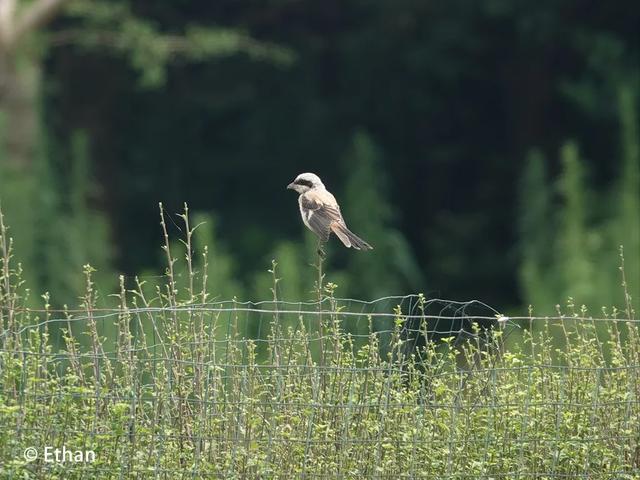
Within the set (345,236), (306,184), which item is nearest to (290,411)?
(345,236)

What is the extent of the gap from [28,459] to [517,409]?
2155 mm

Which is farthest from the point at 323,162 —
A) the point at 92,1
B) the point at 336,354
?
the point at 336,354

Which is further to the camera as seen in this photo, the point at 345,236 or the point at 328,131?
the point at 328,131

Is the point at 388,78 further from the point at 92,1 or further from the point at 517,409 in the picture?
the point at 517,409

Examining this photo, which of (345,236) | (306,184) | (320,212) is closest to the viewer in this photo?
(345,236)

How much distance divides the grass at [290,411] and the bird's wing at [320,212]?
131 cm

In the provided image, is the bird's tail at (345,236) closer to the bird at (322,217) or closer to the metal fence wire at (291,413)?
the bird at (322,217)

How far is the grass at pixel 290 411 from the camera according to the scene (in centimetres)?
664

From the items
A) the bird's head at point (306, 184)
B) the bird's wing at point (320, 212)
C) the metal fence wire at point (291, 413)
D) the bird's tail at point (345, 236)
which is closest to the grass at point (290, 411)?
the metal fence wire at point (291, 413)

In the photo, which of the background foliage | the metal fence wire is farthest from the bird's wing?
the background foliage

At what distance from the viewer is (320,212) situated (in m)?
8.33

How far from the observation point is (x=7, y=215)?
17516mm

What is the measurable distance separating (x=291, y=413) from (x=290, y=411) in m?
0.01

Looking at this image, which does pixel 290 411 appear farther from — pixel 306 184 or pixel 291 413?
pixel 306 184
